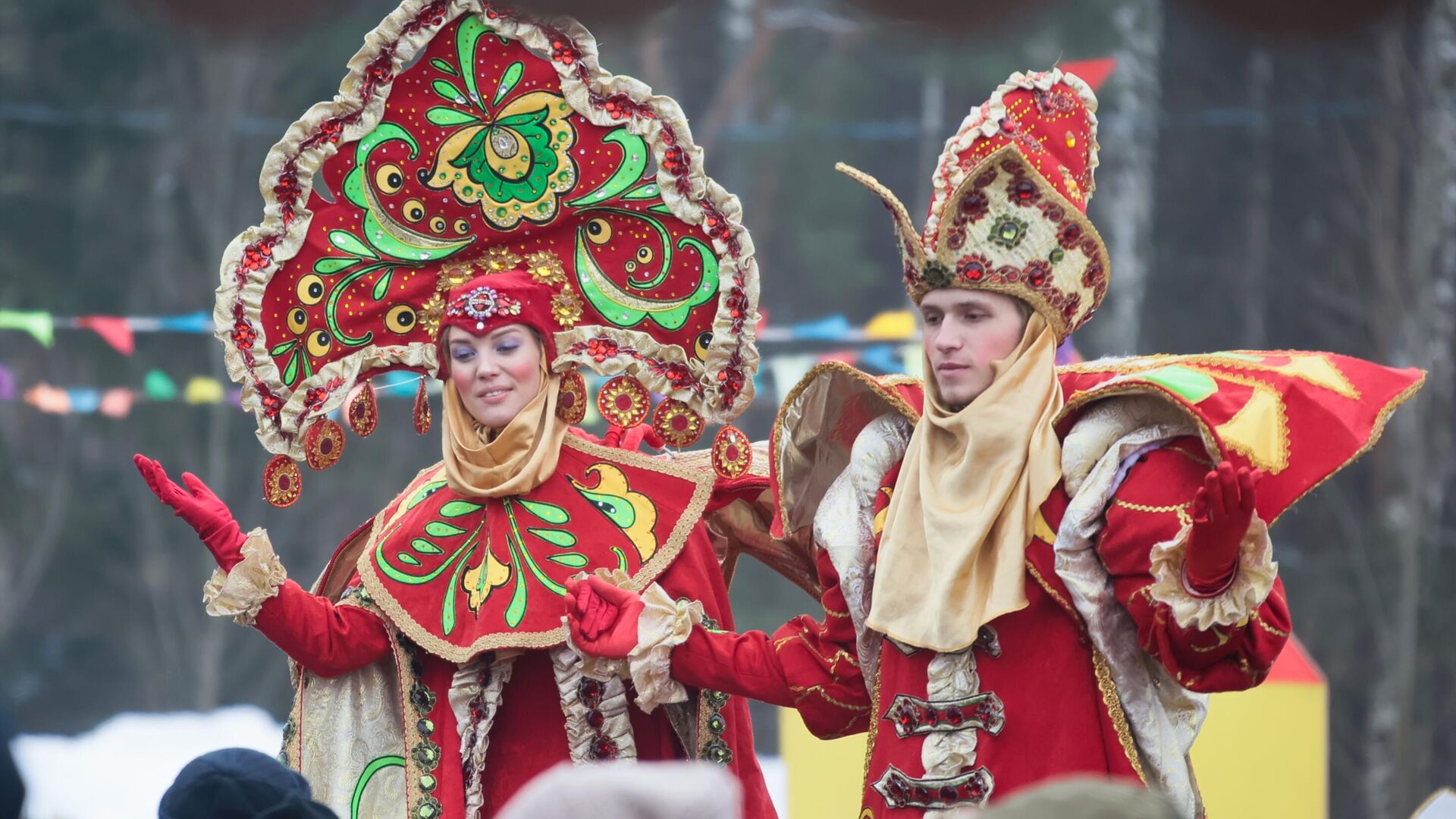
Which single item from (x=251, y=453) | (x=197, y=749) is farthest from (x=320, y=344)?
(x=251, y=453)

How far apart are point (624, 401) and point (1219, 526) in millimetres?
1599

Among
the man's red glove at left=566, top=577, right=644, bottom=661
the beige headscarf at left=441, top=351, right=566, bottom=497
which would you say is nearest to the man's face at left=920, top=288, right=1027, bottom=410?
the man's red glove at left=566, top=577, right=644, bottom=661

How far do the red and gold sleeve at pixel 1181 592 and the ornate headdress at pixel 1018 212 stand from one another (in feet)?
1.23

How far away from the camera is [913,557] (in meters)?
3.38

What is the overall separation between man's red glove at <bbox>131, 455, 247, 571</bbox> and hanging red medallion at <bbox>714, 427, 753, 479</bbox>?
102 centimetres

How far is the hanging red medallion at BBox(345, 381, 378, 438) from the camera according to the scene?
4.14m

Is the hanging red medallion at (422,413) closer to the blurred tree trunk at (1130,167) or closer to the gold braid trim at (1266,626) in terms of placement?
the gold braid trim at (1266,626)

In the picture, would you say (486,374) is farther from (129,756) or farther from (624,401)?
(129,756)

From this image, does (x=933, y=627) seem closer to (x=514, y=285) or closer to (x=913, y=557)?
(x=913, y=557)

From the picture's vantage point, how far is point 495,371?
397 centimetres

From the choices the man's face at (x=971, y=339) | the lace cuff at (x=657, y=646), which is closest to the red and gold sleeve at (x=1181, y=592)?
the man's face at (x=971, y=339)

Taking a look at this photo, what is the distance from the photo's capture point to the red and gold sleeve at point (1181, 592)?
294 cm

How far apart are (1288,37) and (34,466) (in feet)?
25.1

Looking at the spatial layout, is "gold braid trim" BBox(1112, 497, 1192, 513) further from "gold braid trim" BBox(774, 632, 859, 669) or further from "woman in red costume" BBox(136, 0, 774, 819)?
"woman in red costume" BBox(136, 0, 774, 819)
